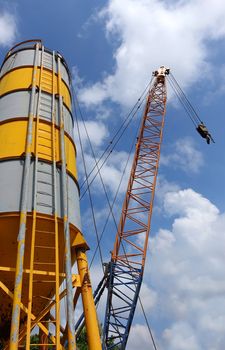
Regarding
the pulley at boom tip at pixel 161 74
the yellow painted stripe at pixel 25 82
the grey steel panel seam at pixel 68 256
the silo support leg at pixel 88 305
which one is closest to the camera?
the grey steel panel seam at pixel 68 256

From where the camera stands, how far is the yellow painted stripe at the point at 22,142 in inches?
403

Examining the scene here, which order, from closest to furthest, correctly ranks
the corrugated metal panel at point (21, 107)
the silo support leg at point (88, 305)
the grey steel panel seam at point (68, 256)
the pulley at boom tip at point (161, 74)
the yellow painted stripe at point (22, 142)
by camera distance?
1. the grey steel panel seam at point (68, 256)
2. the silo support leg at point (88, 305)
3. the yellow painted stripe at point (22, 142)
4. the corrugated metal panel at point (21, 107)
5. the pulley at boom tip at point (161, 74)

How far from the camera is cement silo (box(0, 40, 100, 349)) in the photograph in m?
8.59

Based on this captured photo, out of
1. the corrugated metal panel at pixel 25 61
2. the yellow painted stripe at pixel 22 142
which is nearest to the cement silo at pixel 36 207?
the yellow painted stripe at pixel 22 142

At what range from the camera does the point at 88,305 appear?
9.14 metres

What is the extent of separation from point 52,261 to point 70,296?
1.55 metres

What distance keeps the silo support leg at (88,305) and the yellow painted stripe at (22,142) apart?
97.1 inches

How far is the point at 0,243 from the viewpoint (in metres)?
9.38

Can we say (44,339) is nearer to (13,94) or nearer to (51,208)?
(51,208)

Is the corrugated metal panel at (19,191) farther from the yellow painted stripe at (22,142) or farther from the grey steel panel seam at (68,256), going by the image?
the yellow painted stripe at (22,142)

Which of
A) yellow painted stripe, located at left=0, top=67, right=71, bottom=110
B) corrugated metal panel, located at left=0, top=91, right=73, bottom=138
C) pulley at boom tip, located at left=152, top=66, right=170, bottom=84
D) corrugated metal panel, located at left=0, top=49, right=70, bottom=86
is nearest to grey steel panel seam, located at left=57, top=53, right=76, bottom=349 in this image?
corrugated metal panel, located at left=0, top=91, right=73, bottom=138

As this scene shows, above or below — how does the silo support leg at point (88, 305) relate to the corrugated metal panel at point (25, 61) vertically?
below

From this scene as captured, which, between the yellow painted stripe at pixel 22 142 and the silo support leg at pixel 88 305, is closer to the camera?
the silo support leg at pixel 88 305

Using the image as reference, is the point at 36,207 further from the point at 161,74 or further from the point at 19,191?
the point at 161,74
